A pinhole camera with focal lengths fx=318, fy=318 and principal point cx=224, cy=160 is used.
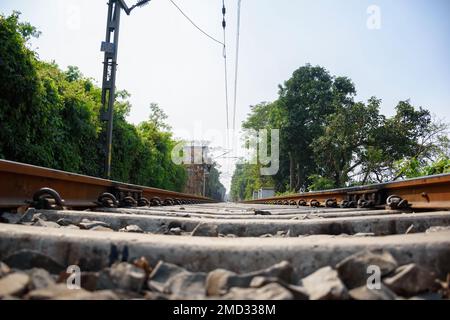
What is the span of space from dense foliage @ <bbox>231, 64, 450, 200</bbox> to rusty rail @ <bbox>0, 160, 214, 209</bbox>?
10594 millimetres

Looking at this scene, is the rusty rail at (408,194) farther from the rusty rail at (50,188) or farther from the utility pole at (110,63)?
the utility pole at (110,63)

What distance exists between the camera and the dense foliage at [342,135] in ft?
70.4

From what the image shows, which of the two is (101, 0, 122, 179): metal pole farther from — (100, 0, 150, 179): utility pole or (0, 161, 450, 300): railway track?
(0, 161, 450, 300): railway track

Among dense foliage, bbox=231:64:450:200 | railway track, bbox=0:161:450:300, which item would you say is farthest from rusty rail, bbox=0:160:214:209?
dense foliage, bbox=231:64:450:200

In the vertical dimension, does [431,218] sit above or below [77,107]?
below

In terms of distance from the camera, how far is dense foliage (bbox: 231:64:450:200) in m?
21.5

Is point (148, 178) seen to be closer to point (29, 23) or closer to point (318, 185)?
point (29, 23)

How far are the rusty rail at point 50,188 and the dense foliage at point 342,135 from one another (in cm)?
1059

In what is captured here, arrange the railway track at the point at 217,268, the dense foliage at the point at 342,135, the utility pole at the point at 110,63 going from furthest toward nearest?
1. the dense foliage at the point at 342,135
2. the utility pole at the point at 110,63
3. the railway track at the point at 217,268

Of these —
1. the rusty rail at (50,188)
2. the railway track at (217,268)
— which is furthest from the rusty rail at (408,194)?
the rusty rail at (50,188)

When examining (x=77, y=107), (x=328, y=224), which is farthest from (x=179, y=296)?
(x=77, y=107)

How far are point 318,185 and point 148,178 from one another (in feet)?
43.2

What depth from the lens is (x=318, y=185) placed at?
24344 millimetres
